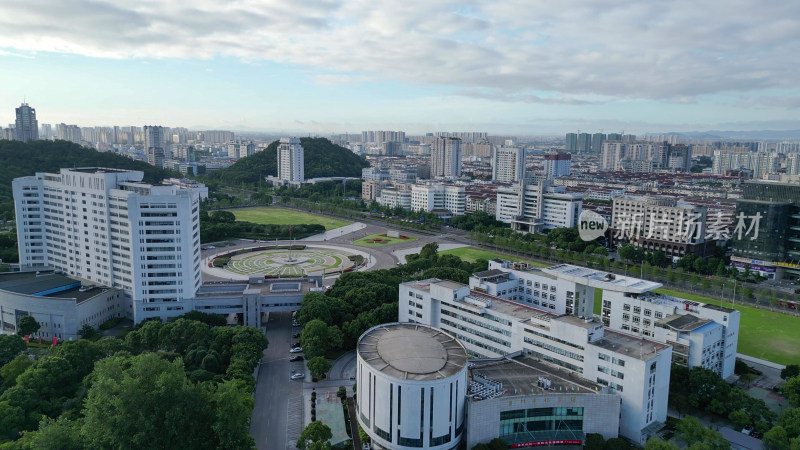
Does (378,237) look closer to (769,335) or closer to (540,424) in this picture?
(769,335)

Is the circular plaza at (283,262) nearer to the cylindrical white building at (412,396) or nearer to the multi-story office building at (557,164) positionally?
the cylindrical white building at (412,396)

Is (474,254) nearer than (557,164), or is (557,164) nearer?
(474,254)

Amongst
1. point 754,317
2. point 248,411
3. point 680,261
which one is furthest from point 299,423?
point 680,261

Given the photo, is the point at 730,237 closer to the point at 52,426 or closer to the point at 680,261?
the point at 680,261

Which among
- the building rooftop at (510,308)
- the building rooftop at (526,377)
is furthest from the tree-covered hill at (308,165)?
the building rooftop at (526,377)

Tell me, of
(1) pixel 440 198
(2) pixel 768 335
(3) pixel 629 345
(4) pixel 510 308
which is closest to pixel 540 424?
(3) pixel 629 345
